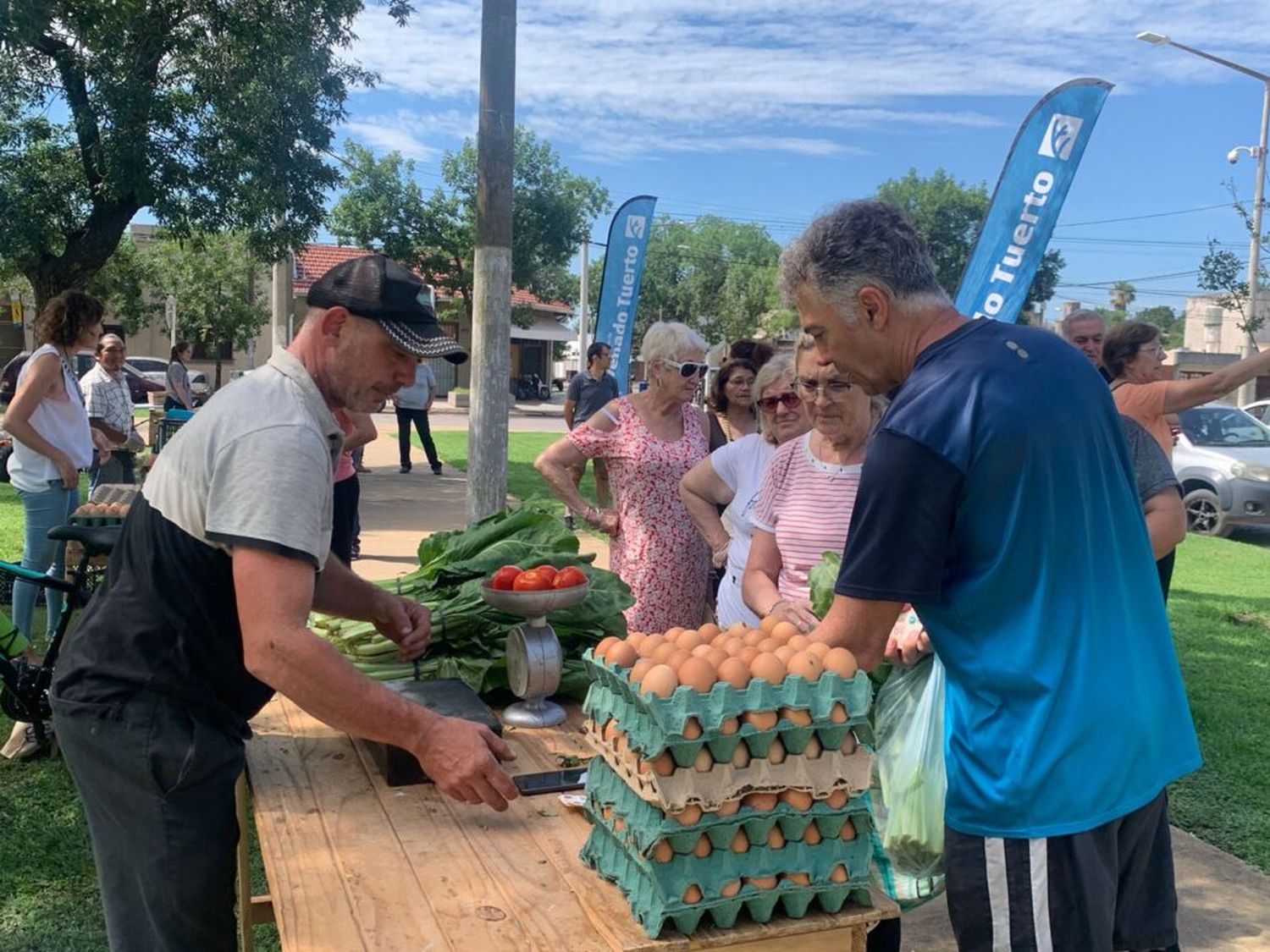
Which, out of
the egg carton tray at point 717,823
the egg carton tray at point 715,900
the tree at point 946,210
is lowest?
the egg carton tray at point 715,900

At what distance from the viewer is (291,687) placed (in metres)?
1.87

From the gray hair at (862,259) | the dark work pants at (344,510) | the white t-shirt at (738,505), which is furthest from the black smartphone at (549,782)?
the dark work pants at (344,510)

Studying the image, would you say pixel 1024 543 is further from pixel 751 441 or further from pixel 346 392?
pixel 751 441

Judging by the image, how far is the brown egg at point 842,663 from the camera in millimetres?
1797

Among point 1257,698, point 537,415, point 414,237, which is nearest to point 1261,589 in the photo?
point 1257,698

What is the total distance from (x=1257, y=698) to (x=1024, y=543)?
18.9 ft

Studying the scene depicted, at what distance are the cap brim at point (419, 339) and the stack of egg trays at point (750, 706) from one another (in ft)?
2.54

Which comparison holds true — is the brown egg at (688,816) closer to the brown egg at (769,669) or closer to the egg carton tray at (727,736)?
the egg carton tray at (727,736)

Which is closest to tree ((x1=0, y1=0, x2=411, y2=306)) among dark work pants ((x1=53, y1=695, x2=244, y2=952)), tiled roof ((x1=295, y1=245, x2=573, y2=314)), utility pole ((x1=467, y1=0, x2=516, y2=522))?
utility pole ((x1=467, y1=0, x2=516, y2=522))

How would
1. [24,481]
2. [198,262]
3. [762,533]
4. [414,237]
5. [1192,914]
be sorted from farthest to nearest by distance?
1. [414,237]
2. [198,262]
3. [24,481]
4. [1192,914]
5. [762,533]

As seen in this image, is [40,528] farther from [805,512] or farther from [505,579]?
[805,512]

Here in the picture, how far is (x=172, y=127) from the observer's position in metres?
11.5

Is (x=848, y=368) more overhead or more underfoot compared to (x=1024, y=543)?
more overhead

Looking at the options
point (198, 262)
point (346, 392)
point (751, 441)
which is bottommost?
point (751, 441)
